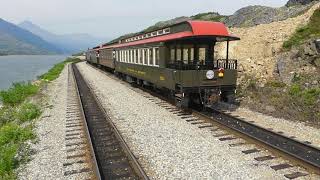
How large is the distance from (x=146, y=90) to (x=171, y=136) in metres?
11.5

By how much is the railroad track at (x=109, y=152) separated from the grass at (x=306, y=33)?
42.7 ft

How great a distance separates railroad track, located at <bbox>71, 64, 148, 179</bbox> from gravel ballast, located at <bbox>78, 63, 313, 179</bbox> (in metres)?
0.32

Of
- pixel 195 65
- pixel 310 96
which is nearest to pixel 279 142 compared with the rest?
pixel 310 96

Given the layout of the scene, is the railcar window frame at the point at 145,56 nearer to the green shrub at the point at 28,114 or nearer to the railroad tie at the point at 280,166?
the green shrub at the point at 28,114

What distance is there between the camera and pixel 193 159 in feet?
30.5

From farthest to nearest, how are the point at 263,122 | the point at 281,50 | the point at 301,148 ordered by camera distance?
the point at 281,50, the point at 263,122, the point at 301,148

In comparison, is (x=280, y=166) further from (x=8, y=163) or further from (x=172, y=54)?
(x=172, y=54)

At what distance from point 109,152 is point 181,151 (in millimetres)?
2006

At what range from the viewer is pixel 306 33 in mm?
22406

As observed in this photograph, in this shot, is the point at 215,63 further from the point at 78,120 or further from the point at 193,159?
the point at 193,159

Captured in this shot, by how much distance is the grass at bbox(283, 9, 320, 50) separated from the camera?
21734 mm

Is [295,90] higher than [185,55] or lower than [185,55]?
lower

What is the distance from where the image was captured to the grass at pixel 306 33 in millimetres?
21734

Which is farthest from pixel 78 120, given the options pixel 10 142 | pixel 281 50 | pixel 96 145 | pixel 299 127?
Result: pixel 281 50
